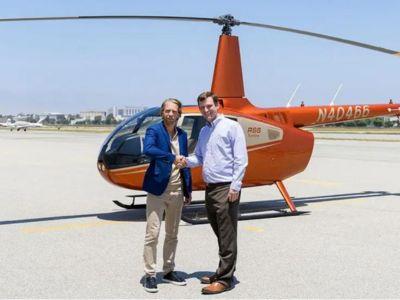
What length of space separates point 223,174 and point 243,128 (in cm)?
371

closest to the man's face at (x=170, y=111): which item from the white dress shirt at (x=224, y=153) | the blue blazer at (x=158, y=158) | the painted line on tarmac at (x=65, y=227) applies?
the blue blazer at (x=158, y=158)

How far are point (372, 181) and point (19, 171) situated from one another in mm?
10211

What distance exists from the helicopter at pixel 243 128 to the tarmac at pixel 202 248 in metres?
0.79

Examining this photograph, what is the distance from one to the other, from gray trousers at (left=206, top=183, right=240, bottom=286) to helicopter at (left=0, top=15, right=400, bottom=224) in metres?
2.83

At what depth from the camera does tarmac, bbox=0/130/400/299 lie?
14.8 ft

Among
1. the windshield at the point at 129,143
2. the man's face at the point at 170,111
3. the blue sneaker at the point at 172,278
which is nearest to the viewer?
the man's face at the point at 170,111

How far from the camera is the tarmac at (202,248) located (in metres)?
4.50

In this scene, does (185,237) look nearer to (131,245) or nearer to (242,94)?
(131,245)

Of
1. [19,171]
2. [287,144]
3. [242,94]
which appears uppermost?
[242,94]

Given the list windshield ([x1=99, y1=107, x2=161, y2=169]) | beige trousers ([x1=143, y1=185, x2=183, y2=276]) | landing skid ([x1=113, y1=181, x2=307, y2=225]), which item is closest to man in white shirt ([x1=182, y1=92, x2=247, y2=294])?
beige trousers ([x1=143, y1=185, x2=183, y2=276])

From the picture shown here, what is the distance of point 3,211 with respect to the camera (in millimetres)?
8500

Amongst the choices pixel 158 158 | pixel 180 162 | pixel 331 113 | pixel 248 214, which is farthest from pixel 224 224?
pixel 331 113

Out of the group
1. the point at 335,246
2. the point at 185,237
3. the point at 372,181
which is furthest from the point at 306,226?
the point at 372,181

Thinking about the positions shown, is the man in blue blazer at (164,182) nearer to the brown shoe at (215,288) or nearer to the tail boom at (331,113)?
the brown shoe at (215,288)
